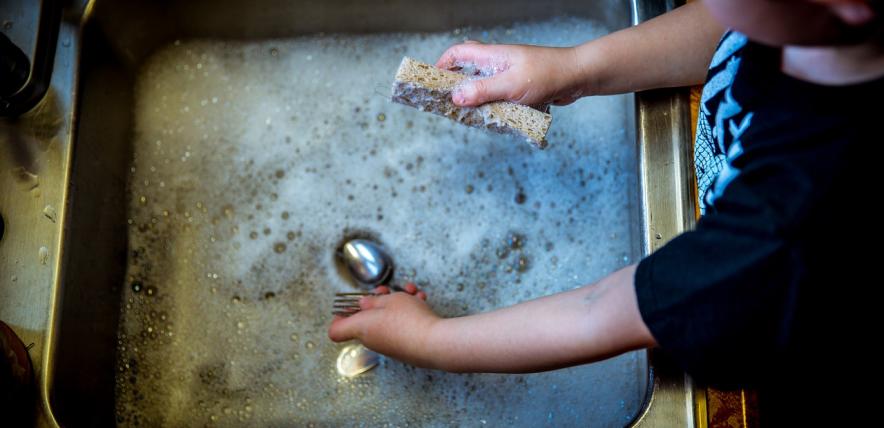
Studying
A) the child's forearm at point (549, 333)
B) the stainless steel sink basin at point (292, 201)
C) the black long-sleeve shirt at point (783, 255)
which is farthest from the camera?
the stainless steel sink basin at point (292, 201)

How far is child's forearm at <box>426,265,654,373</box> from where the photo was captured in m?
0.48

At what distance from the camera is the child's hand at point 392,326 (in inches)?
24.5

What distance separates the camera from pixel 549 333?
522 millimetres

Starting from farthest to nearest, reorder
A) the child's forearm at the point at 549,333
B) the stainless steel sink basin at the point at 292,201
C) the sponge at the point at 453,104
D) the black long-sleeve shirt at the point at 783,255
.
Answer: the stainless steel sink basin at the point at 292,201 < the sponge at the point at 453,104 < the child's forearm at the point at 549,333 < the black long-sleeve shirt at the point at 783,255

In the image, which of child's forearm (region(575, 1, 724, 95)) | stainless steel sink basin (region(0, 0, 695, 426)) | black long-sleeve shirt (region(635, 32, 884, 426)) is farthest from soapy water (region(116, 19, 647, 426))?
black long-sleeve shirt (region(635, 32, 884, 426))

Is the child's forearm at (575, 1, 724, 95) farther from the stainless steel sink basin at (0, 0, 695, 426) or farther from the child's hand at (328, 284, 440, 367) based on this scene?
the child's hand at (328, 284, 440, 367)

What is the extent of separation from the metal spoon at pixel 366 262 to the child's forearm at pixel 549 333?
0.19 m

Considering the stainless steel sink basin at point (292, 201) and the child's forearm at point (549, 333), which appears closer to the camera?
the child's forearm at point (549, 333)

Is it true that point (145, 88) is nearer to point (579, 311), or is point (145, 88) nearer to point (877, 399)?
point (579, 311)

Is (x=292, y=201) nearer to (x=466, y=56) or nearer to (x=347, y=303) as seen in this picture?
(x=347, y=303)

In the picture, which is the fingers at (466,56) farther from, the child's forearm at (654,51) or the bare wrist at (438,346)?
the bare wrist at (438,346)

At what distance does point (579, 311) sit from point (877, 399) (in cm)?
24

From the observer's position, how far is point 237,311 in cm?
78

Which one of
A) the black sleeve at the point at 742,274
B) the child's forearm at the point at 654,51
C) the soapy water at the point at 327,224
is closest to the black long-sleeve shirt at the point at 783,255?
the black sleeve at the point at 742,274
